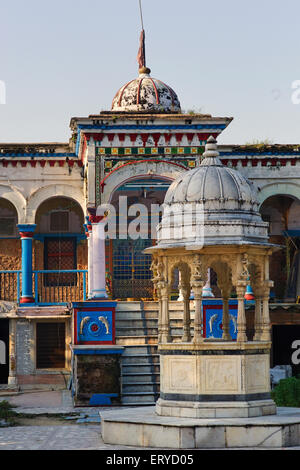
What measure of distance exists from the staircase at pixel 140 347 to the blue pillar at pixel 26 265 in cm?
286

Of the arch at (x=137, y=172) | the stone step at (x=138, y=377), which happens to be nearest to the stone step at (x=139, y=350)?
the stone step at (x=138, y=377)

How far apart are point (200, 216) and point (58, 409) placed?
6.19 meters

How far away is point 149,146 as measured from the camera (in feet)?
66.7

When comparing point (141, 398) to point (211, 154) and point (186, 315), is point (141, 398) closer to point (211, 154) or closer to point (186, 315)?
point (186, 315)

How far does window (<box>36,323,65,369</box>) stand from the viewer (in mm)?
22297

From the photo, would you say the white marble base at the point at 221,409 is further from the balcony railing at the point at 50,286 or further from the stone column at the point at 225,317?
the balcony railing at the point at 50,286

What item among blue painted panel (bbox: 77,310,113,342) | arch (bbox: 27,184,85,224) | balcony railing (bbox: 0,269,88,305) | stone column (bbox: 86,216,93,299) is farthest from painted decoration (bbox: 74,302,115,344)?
arch (bbox: 27,184,85,224)

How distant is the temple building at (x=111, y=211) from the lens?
795 inches

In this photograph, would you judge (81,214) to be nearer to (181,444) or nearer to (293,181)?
(293,181)

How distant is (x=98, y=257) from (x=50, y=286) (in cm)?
340

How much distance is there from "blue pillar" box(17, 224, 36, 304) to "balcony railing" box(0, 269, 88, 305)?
163 mm

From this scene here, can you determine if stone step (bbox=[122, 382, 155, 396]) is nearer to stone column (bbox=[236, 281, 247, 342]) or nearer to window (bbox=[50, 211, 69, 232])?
stone column (bbox=[236, 281, 247, 342])

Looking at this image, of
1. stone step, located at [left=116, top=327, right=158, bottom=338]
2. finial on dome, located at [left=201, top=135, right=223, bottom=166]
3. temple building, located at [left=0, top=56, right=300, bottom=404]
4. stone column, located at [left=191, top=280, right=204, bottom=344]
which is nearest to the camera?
stone column, located at [left=191, top=280, right=204, bottom=344]

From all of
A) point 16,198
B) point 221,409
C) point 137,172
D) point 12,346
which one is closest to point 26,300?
point 12,346
